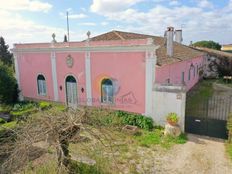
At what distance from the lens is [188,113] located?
15930mm

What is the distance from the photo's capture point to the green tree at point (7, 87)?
1778cm

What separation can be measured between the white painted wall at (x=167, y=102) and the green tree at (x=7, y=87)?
1260cm

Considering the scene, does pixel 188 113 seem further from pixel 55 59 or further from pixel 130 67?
pixel 55 59

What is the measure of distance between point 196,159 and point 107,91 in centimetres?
732

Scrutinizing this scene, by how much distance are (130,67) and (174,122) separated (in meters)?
4.30

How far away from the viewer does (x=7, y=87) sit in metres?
18.2

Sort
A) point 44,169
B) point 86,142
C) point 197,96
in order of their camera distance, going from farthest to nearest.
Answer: point 197,96, point 44,169, point 86,142

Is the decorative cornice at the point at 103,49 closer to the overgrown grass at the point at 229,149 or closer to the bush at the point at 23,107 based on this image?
the bush at the point at 23,107

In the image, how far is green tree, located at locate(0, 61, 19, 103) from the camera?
58.3 feet

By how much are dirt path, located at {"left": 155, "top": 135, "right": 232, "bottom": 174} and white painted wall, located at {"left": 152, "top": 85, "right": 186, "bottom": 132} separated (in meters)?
1.73

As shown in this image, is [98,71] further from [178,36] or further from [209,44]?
[209,44]

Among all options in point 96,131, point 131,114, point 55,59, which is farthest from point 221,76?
point 96,131

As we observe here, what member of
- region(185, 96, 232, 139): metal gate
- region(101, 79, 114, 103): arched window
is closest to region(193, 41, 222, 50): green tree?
region(185, 96, 232, 139): metal gate

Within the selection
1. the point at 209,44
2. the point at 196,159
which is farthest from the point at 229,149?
the point at 209,44
